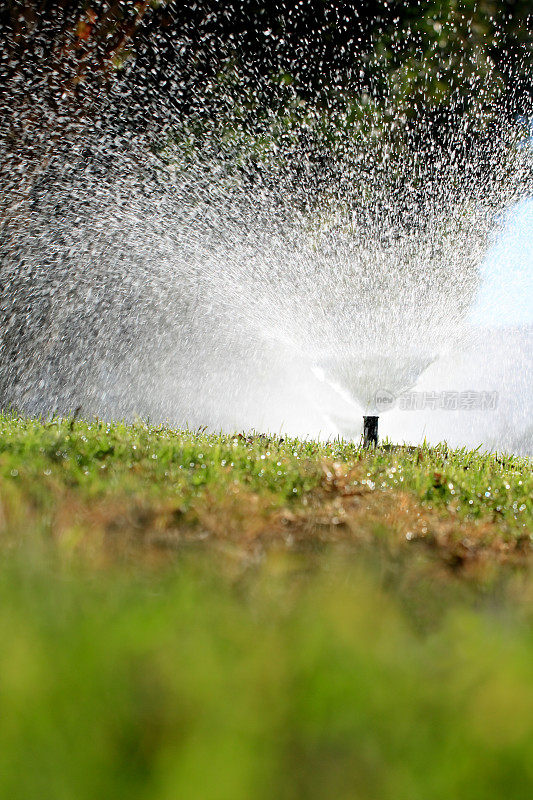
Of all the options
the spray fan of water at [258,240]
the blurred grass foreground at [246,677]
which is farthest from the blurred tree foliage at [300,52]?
the blurred grass foreground at [246,677]

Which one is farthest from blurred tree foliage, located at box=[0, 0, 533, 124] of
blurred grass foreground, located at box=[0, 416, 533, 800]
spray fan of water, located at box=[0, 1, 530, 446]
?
blurred grass foreground, located at box=[0, 416, 533, 800]

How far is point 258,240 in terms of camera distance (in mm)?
11414

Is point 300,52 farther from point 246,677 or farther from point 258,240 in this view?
point 246,677

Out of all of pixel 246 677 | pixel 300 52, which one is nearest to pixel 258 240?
pixel 300 52

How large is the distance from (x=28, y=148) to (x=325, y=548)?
821 centimetres

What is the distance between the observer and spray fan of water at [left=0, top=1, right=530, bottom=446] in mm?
9539

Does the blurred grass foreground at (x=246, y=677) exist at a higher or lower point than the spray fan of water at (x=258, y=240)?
lower

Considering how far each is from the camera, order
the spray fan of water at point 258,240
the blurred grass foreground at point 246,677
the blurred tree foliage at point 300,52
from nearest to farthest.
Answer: the blurred grass foreground at point 246,677, the blurred tree foliage at point 300,52, the spray fan of water at point 258,240

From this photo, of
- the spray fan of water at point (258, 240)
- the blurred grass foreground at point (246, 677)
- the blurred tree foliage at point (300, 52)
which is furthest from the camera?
the spray fan of water at point (258, 240)

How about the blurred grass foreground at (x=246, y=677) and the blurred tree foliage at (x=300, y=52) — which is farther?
the blurred tree foliage at (x=300, y=52)

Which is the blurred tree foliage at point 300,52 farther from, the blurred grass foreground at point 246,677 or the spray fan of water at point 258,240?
the blurred grass foreground at point 246,677

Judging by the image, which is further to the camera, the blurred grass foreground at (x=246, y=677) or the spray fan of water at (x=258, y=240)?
the spray fan of water at (x=258, y=240)

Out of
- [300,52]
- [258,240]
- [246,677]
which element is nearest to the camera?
[246,677]

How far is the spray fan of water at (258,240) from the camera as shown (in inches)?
376
